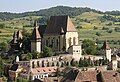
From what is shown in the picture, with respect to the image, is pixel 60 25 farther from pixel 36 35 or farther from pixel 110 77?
pixel 110 77

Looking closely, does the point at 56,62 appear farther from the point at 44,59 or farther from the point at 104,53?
the point at 104,53

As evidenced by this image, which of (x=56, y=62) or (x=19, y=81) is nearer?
(x=19, y=81)

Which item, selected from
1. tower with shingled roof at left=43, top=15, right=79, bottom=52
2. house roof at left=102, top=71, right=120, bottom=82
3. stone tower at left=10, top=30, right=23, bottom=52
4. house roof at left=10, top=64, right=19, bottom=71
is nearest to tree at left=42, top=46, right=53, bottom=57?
tower with shingled roof at left=43, top=15, right=79, bottom=52

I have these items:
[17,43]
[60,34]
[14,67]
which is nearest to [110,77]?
[14,67]

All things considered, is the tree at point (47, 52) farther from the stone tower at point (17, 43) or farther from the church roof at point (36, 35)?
the stone tower at point (17, 43)

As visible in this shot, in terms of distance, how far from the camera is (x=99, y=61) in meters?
96.4

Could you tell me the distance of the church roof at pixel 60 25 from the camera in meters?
99.1

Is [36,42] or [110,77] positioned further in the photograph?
[36,42]

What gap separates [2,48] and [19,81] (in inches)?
1406

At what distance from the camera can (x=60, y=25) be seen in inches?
3927

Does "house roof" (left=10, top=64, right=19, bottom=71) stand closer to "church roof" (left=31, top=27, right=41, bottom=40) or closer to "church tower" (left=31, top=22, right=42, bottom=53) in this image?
"church tower" (left=31, top=22, right=42, bottom=53)

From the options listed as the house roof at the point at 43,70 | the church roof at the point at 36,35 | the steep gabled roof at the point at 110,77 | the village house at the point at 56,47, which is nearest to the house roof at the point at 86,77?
the steep gabled roof at the point at 110,77

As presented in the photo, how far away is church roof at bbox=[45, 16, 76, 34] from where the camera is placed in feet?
A: 325

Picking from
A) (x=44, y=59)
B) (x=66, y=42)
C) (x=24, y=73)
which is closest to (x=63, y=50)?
(x=66, y=42)
